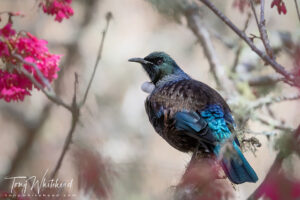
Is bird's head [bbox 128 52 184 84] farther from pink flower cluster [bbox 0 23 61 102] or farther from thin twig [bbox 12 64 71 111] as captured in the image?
thin twig [bbox 12 64 71 111]

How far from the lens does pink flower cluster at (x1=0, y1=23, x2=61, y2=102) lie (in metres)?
3.28

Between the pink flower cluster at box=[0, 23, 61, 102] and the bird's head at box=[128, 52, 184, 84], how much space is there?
1403 millimetres

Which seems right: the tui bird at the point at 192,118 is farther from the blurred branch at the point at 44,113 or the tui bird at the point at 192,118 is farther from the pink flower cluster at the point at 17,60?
the blurred branch at the point at 44,113

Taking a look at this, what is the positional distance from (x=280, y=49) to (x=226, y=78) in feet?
3.48

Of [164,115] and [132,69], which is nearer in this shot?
[164,115]

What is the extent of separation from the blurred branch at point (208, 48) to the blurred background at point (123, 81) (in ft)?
Answer: 0.49

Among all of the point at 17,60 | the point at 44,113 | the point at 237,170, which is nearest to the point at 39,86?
the point at 17,60

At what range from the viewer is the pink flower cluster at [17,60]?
3.28m

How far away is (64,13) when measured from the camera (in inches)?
141

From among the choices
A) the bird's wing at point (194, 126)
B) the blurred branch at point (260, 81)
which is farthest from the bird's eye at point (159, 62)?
the blurred branch at point (260, 81)

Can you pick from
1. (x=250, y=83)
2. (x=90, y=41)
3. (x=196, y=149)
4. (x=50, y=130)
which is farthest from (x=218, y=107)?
(x=90, y=41)

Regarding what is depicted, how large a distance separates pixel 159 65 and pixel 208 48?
2.30 ft

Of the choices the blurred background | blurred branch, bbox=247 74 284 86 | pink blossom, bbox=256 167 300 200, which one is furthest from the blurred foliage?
pink blossom, bbox=256 167 300 200

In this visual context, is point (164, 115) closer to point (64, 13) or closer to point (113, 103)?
point (64, 13)
